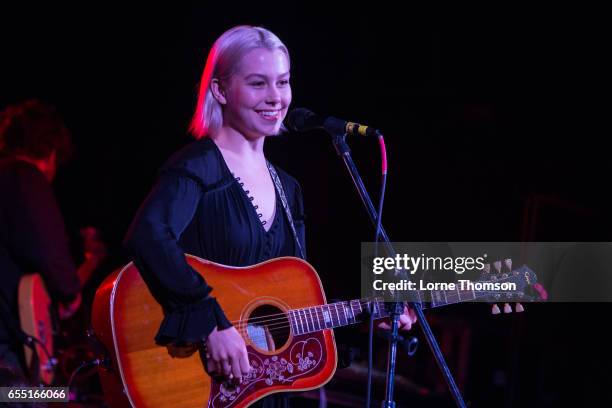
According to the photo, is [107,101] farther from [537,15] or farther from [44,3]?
[537,15]

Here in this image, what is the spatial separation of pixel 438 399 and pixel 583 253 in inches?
50.4

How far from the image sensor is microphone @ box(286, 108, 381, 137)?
8.47ft

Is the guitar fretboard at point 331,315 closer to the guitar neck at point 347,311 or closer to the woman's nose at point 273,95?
the guitar neck at point 347,311

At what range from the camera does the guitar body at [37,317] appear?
13.7 feet

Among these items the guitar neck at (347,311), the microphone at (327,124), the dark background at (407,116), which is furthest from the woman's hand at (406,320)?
the dark background at (407,116)

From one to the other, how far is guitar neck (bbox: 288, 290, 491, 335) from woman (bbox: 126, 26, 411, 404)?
21 cm

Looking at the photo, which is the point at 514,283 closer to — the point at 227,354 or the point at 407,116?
the point at 227,354

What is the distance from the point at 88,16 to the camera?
530cm

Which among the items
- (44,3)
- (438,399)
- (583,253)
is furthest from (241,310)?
(44,3)

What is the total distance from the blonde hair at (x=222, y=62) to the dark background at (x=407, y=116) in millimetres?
2149

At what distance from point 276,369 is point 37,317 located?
7.04 feet

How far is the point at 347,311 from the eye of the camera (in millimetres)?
2807

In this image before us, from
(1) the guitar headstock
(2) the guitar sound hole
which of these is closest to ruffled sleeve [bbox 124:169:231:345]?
(2) the guitar sound hole

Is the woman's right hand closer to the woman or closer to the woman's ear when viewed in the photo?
the woman
